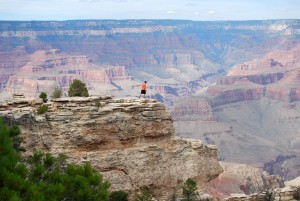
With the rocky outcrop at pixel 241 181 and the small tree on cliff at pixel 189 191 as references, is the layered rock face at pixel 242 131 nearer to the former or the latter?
the rocky outcrop at pixel 241 181

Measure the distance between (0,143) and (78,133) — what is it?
16.9 metres

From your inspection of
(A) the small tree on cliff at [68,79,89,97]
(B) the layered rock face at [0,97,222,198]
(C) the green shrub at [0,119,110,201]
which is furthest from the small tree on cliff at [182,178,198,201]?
(C) the green shrub at [0,119,110,201]

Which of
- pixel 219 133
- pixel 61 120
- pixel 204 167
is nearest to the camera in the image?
pixel 61 120

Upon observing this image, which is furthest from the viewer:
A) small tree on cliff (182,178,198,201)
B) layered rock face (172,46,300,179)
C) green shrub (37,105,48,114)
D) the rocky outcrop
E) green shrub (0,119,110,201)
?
layered rock face (172,46,300,179)

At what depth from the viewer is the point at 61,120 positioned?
3094 centimetres

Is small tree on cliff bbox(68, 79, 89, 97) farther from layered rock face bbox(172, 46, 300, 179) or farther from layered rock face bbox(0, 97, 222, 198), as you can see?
layered rock face bbox(172, 46, 300, 179)

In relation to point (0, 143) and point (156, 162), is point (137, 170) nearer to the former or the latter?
point (156, 162)

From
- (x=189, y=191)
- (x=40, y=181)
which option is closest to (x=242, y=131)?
(x=189, y=191)

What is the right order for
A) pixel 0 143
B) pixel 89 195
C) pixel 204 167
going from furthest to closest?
pixel 204 167
pixel 89 195
pixel 0 143

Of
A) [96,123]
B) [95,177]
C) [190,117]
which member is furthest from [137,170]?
[190,117]

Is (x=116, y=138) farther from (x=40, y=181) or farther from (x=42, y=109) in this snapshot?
(x=40, y=181)

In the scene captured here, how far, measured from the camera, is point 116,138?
Answer: 32125 millimetres

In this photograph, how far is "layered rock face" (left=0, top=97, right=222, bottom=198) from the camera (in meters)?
30.4

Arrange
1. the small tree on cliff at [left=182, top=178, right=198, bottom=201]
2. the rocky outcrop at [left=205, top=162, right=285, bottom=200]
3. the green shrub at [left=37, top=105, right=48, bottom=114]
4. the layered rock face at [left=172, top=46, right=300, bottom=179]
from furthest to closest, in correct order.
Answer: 1. the layered rock face at [left=172, top=46, right=300, bottom=179]
2. the rocky outcrop at [left=205, top=162, right=285, bottom=200]
3. the green shrub at [left=37, top=105, right=48, bottom=114]
4. the small tree on cliff at [left=182, top=178, right=198, bottom=201]
